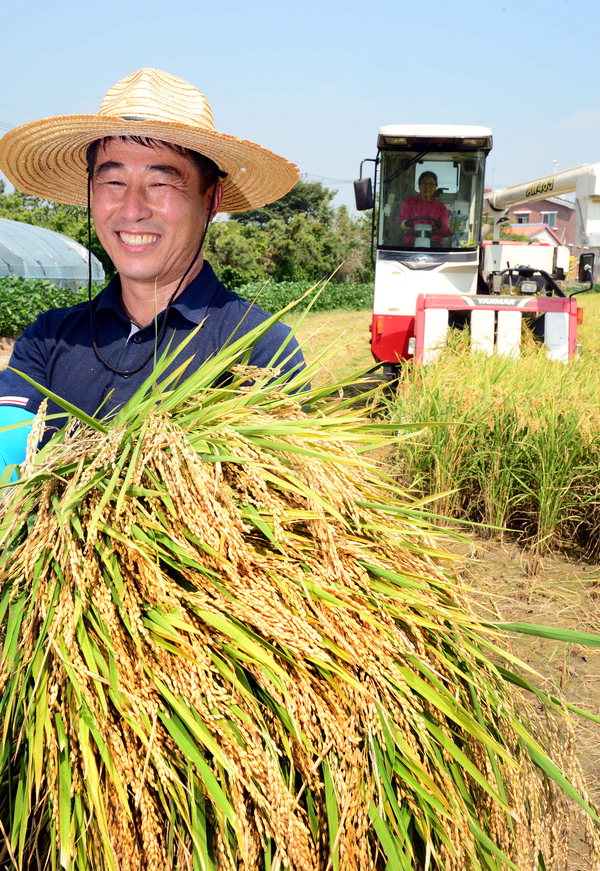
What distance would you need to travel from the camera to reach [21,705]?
3.58 feet

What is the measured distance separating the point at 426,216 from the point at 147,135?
21.9 feet

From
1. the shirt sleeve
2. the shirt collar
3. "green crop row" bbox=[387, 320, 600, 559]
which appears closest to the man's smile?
the shirt collar

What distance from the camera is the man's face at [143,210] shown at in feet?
7.20

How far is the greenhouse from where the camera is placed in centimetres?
2181

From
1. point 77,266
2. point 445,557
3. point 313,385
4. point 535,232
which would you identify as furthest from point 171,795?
point 535,232

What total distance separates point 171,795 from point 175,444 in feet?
1.62

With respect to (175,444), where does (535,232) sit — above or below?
above

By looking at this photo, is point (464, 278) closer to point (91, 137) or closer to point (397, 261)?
point (397, 261)

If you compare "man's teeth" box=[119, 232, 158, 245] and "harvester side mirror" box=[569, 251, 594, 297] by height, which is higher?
"harvester side mirror" box=[569, 251, 594, 297]

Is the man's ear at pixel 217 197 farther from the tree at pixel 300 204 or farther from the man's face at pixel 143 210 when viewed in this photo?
the tree at pixel 300 204

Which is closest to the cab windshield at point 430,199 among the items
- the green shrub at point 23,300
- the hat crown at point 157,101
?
the hat crown at point 157,101

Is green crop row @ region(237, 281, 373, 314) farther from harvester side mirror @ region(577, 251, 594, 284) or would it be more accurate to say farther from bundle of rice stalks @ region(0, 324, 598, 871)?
bundle of rice stalks @ region(0, 324, 598, 871)

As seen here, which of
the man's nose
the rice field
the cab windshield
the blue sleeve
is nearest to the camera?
the blue sleeve

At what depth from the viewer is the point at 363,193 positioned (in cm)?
762
